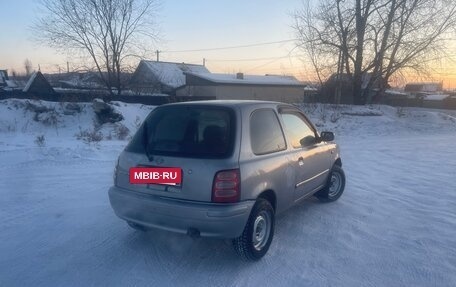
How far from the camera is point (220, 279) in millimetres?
3336

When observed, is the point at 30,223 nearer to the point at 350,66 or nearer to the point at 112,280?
the point at 112,280

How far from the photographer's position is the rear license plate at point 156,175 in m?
3.38

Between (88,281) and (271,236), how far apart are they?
6.37 feet

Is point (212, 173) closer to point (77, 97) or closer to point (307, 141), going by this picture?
point (307, 141)

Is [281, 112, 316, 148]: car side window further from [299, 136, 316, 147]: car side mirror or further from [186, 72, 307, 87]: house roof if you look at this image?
[186, 72, 307, 87]: house roof

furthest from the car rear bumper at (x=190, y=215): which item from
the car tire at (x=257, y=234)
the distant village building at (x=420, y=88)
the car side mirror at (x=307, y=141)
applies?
the distant village building at (x=420, y=88)

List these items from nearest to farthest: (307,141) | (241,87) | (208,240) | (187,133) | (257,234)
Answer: (187,133) < (257,234) < (208,240) < (307,141) < (241,87)

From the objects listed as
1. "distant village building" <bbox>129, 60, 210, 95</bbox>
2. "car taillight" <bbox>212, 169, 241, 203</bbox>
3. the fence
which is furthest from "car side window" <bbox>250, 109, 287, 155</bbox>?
"distant village building" <bbox>129, 60, 210, 95</bbox>

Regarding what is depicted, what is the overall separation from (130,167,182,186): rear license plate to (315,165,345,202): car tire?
118 inches

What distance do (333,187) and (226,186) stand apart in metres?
3.14

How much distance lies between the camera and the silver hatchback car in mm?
3285

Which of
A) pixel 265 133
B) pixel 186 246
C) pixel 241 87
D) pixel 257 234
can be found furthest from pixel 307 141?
pixel 241 87

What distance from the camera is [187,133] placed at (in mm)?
3617

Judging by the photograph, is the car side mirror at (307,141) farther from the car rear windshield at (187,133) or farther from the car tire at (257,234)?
the car rear windshield at (187,133)
